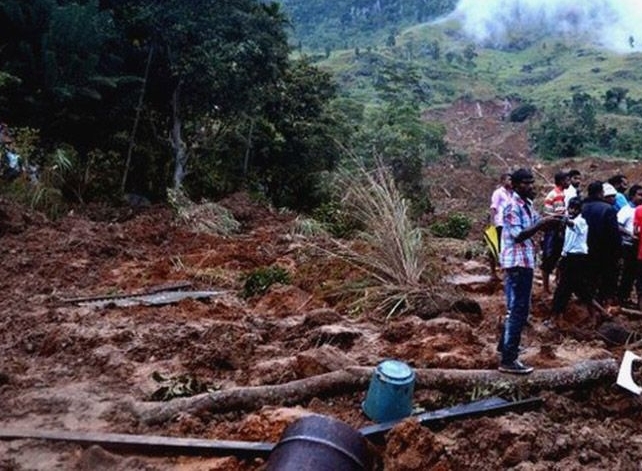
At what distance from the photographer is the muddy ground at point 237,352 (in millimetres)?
3500

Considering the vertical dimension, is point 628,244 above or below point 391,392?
above

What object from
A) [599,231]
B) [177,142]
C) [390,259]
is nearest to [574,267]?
[599,231]

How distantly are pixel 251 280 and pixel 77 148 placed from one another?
8.14 metres

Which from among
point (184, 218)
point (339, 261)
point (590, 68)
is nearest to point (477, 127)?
point (590, 68)

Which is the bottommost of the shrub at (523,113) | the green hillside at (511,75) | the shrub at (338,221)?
the shrub at (338,221)

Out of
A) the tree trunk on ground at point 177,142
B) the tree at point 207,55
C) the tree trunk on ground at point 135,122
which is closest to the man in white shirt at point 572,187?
the tree at point 207,55

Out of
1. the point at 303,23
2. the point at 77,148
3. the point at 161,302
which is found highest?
the point at 303,23

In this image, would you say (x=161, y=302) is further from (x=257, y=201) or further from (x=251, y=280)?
(x=257, y=201)

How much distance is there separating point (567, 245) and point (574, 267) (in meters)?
0.19

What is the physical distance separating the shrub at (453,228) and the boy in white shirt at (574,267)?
7.01 m

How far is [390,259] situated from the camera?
6.32m

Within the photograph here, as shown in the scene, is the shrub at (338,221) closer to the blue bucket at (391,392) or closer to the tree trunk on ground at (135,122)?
the tree trunk on ground at (135,122)

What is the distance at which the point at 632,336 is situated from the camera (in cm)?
537

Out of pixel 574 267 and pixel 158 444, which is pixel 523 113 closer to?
pixel 574 267
